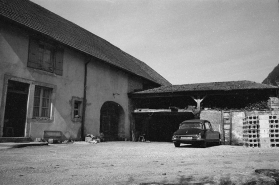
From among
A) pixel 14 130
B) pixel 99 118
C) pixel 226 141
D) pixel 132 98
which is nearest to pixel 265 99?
pixel 226 141

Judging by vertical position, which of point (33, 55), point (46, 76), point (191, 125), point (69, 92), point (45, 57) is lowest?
point (191, 125)

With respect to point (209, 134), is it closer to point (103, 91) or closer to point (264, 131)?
point (264, 131)

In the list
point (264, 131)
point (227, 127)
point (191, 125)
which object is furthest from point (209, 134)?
point (227, 127)

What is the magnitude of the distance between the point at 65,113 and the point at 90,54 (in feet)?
12.2

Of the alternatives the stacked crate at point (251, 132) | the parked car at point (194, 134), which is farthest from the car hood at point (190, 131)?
the stacked crate at point (251, 132)

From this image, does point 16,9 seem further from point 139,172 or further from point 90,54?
point 139,172

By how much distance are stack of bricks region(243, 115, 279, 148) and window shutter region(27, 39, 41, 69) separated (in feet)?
35.6

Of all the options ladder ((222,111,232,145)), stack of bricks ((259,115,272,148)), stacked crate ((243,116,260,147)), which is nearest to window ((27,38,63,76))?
ladder ((222,111,232,145))

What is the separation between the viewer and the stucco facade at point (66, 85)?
1045 centimetres

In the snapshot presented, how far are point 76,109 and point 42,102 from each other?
2.25m

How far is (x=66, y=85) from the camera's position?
43.2 feet

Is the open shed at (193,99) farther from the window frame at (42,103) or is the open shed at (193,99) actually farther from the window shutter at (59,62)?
the window frame at (42,103)

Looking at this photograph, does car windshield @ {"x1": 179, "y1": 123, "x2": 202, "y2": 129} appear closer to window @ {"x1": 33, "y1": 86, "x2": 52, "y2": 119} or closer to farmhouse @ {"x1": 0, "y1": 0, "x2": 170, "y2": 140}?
farmhouse @ {"x1": 0, "y1": 0, "x2": 170, "y2": 140}

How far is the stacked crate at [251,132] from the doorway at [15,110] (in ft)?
35.2
